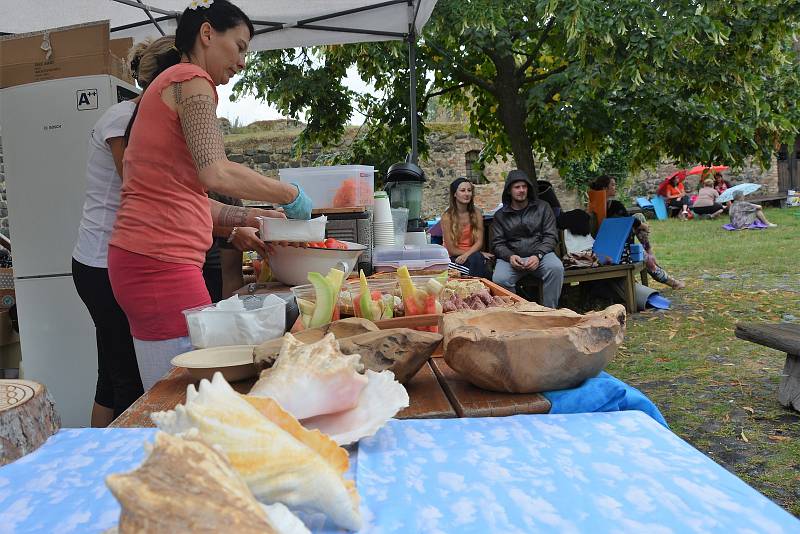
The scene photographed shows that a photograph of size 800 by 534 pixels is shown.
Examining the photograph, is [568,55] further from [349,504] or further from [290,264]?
[349,504]

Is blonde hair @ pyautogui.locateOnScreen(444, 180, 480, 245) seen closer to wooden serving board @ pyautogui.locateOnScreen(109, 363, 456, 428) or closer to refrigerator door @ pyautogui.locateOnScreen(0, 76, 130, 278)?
refrigerator door @ pyautogui.locateOnScreen(0, 76, 130, 278)

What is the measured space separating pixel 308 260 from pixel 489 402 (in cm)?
A: 136

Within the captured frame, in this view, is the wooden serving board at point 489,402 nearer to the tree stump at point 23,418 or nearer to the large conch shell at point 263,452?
the large conch shell at point 263,452

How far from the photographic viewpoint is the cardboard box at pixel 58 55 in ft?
12.1

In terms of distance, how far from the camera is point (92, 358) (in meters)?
3.80

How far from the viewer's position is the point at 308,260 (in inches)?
96.6

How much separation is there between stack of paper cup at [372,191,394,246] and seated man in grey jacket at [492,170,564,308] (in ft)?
9.66

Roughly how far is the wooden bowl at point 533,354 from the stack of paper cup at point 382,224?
2.15 m

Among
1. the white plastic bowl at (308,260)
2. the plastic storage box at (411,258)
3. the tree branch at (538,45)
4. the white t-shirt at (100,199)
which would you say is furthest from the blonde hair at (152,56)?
the tree branch at (538,45)

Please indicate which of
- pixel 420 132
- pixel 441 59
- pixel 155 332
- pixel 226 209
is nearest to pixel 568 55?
pixel 441 59

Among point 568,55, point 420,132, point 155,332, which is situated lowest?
point 155,332

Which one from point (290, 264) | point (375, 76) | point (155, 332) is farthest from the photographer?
point (375, 76)

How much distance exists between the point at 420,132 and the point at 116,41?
4490 millimetres

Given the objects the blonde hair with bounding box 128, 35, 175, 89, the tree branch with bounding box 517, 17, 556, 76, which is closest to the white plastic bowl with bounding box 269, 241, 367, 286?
the blonde hair with bounding box 128, 35, 175, 89
